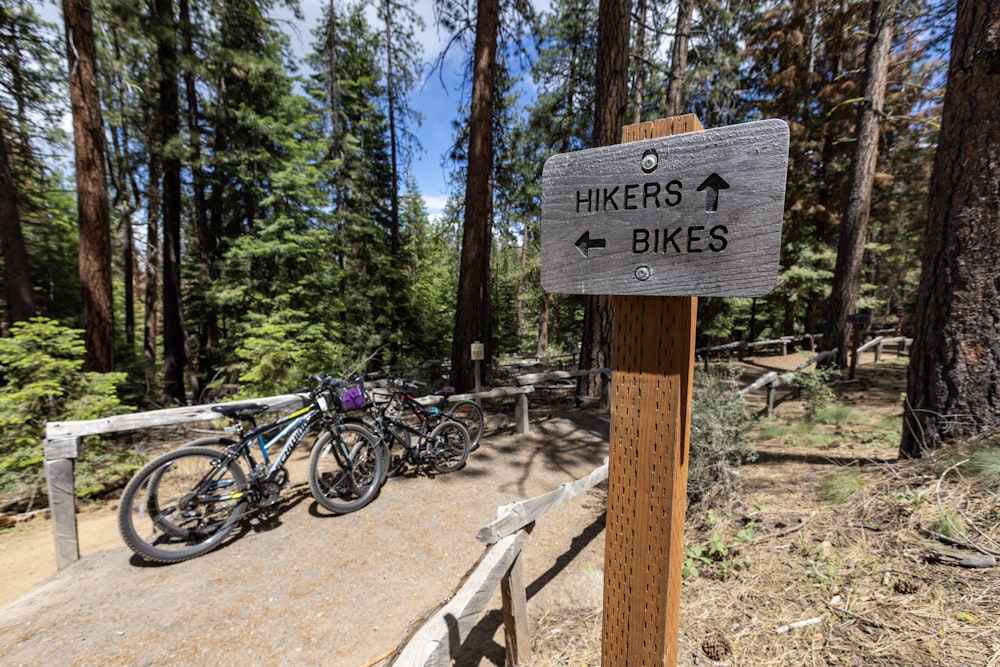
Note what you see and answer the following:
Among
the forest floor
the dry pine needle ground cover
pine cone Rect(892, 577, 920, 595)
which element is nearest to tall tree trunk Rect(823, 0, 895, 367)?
the forest floor

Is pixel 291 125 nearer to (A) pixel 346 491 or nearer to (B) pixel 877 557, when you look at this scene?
(A) pixel 346 491

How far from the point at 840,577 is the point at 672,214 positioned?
8.02 ft

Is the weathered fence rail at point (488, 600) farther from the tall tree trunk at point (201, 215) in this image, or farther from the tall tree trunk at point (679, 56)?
the tall tree trunk at point (679, 56)

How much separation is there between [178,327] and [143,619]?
32.6ft

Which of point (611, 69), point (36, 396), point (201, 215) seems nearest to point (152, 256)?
point (201, 215)

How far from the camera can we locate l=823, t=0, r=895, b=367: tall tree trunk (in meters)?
9.21

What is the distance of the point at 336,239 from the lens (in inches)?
463

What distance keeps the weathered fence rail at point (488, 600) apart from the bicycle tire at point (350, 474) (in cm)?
232

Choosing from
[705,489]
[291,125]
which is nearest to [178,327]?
[291,125]

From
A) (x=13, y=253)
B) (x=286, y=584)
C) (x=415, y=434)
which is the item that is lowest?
(x=286, y=584)

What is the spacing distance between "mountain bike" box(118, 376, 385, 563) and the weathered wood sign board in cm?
349

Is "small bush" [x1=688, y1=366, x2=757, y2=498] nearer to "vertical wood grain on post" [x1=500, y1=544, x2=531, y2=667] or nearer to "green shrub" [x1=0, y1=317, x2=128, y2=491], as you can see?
"vertical wood grain on post" [x1=500, y1=544, x2=531, y2=667]

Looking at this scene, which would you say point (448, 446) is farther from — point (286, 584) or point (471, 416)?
point (286, 584)

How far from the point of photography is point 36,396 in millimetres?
4492
